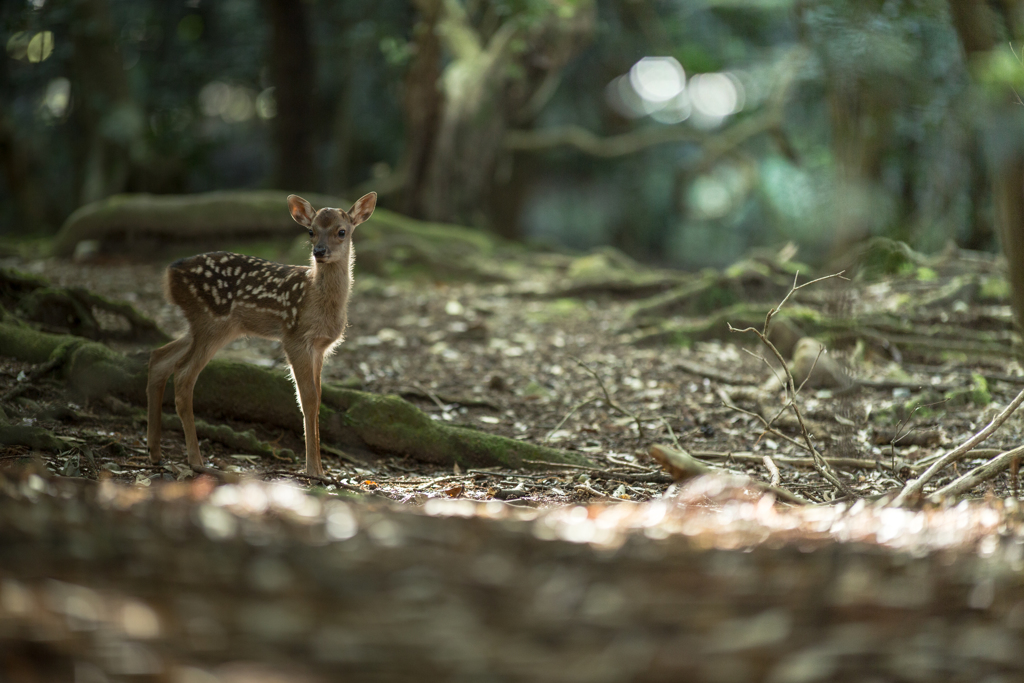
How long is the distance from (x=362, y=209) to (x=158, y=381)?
1.41 m

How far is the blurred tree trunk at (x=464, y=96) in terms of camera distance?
1194 centimetres

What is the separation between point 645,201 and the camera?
65.2 ft

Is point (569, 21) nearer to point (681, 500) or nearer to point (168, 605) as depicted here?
point (681, 500)

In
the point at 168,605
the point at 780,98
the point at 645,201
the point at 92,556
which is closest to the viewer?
the point at 168,605

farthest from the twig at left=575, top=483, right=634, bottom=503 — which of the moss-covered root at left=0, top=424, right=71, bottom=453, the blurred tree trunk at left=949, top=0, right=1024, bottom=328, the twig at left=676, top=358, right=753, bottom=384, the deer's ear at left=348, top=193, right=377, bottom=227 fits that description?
the twig at left=676, top=358, right=753, bottom=384

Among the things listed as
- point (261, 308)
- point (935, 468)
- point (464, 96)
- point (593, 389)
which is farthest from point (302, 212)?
point (464, 96)

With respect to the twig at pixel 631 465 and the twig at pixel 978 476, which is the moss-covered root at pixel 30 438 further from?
the twig at pixel 978 476

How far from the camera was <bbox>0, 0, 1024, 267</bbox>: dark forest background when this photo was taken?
8.73 meters

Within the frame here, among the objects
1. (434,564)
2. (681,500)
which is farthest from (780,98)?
(434,564)

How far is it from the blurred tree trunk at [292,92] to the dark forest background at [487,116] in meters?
0.03

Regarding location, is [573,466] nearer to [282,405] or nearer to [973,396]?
[282,405]

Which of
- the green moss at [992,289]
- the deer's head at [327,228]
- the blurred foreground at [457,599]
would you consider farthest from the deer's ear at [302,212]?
the green moss at [992,289]

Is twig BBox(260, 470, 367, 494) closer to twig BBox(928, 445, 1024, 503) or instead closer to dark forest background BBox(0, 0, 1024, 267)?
twig BBox(928, 445, 1024, 503)

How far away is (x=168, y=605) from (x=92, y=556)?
23cm
